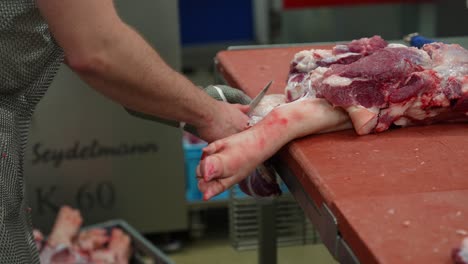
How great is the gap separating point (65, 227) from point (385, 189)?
1509 millimetres

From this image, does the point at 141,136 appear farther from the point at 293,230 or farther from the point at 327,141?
the point at 327,141

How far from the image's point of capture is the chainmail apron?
4.01 ft

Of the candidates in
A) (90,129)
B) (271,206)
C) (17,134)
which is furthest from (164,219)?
(17,134)

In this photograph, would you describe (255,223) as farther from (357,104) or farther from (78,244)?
(357,104)

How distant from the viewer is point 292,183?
3.98 ft

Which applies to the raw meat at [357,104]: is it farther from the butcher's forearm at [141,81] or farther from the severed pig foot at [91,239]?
the severed pig foot at [91,239]

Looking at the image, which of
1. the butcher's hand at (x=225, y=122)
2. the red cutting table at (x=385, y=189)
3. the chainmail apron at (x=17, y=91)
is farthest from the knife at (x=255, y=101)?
the chainmail apron at (x=17, y=91)

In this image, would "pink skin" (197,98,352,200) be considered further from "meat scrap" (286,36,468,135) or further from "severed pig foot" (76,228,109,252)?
"severed pig foot" (76,228,109,252)

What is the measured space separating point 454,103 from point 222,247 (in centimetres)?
158

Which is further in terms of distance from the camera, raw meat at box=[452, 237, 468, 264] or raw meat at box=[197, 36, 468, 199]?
raw meat at box=[197, 36, 468, 199]

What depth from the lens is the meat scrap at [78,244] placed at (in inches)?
89.4

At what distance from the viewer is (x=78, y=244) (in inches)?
93.3

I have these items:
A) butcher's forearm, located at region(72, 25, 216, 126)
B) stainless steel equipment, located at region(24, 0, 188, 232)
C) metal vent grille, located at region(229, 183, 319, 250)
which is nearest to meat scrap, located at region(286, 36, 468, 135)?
butcher's forearm, located at region(72, 25, 216, 126)

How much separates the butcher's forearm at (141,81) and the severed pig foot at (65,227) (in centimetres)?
116
